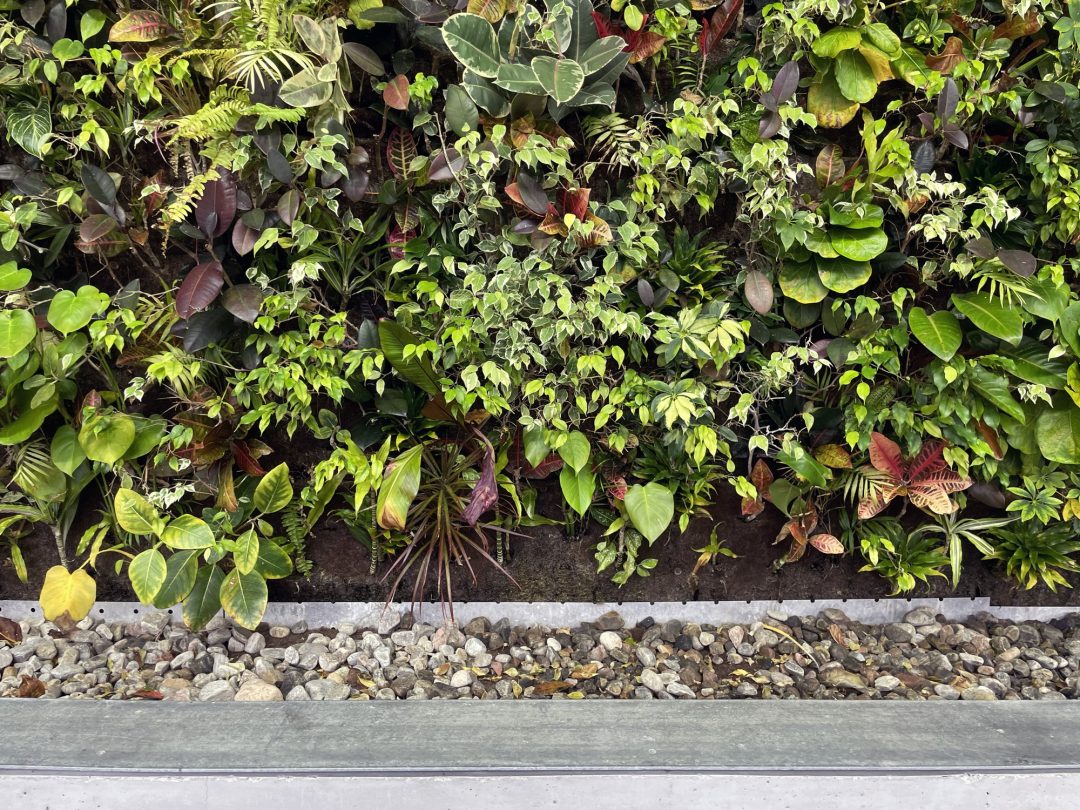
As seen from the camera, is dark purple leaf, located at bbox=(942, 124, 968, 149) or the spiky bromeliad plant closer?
dark purple leaf, located at bbox=(942, 124, 968, 149)

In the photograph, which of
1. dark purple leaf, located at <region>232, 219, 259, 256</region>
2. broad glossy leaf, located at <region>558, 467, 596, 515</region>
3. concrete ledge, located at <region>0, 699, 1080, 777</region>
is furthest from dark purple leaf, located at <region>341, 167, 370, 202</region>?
concrete ledge, located at <region>0, 699, 1080, 777</region>

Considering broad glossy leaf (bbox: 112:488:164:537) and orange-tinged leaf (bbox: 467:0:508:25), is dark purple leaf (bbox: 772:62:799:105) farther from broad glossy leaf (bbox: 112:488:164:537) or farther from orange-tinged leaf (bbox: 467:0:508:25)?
broad glossy leaf (bbox: 112:488:164:537)

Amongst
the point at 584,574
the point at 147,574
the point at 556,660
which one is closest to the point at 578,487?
the point at 584,574

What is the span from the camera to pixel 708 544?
248cm

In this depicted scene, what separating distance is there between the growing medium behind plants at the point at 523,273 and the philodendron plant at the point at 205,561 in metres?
0.01

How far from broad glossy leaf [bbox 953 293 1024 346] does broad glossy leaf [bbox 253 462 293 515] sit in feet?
6.88

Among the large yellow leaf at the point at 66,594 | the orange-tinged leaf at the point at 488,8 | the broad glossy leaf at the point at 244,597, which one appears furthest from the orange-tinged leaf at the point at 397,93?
the large yellow leaf at the point at 66,594

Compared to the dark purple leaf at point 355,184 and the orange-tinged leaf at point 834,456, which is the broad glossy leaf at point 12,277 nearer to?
the dark purple leaf at point 355,184

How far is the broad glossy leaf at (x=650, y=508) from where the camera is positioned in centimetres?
214

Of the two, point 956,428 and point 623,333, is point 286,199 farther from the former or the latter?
point 956,428

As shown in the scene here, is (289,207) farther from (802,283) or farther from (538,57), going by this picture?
(802,283)

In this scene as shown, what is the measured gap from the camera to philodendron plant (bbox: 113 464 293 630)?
2.04 meters

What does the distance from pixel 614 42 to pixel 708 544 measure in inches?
63.3

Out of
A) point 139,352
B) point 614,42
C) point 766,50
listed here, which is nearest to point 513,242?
point 614,42
